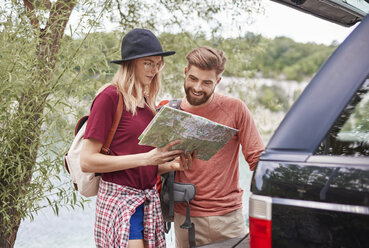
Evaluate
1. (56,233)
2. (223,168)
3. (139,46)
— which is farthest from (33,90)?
(56,233)

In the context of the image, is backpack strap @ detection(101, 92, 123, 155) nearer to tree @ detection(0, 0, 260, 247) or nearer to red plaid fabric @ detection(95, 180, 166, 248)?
red plaid fabric @ detection(95, 180, 166, 248)

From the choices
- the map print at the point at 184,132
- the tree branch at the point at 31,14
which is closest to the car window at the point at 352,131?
the map print at the point at 184,132

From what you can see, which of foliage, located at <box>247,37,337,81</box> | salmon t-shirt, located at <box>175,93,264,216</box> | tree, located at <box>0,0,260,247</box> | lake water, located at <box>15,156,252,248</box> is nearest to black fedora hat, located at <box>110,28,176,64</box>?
salmon t-shirt, located at <box>175,93,264,216</box>

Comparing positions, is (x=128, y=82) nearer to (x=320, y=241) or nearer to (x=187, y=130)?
(x=187, y=130)

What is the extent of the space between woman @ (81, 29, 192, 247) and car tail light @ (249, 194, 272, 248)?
1.98ft

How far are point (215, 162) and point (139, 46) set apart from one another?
78 centimetres

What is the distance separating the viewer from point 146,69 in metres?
2.09

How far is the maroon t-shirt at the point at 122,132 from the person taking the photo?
74.8 inches

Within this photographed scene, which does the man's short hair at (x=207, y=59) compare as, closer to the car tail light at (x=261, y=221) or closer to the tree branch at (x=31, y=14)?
the car tail light at (x=261, y=221)

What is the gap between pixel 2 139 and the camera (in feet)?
11.1

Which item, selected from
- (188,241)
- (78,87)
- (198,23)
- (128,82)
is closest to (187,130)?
(128,82)

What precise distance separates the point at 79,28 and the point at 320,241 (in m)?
2.80

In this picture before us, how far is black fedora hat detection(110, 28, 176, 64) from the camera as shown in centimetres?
204

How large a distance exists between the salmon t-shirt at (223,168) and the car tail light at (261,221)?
1045 mm
